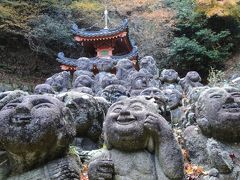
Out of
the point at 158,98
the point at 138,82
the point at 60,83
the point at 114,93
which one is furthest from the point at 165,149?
the point at 60,83

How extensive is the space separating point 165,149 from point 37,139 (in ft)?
4.44

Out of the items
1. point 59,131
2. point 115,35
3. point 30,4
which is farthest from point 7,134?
point 30,4

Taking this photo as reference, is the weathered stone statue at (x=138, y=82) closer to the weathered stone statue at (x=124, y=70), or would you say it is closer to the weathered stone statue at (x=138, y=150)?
the weathered stone statue at (x=124, y=70)

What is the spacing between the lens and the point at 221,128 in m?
5.34

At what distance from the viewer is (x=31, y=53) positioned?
86.6 ft

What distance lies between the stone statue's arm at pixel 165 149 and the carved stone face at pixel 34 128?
97 centimetres

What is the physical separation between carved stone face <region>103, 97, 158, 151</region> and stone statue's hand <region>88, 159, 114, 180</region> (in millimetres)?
231

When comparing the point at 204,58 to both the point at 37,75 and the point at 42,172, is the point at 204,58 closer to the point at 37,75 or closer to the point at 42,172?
the point at 37,75

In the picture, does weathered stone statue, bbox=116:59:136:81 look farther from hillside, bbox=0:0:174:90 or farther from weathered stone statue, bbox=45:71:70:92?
hillside, bbox=0:0:174:90

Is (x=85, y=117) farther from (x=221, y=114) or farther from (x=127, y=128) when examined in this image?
(x=127, y=128)

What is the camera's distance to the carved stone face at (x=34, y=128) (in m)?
4.28

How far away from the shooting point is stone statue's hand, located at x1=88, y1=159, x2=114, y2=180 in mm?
4336

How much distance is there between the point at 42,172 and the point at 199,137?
112 inches

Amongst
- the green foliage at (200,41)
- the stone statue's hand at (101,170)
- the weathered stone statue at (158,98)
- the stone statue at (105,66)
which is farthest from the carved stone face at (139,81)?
the green foliage at (200,41)
